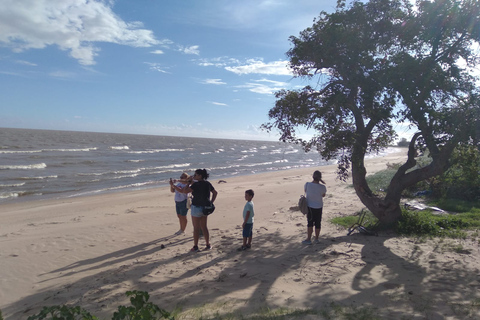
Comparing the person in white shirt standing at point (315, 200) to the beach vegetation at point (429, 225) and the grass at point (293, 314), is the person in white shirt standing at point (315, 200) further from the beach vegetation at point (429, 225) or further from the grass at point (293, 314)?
the grass at point (293, 314)

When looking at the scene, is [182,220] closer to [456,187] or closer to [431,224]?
[431,224]

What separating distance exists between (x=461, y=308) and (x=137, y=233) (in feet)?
22.6

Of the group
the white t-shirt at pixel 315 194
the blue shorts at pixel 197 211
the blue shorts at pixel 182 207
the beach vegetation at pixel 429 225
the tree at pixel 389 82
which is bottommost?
the beach vegetation at pixel 429 225

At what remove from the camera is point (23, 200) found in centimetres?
1509

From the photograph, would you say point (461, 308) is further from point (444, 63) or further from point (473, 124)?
point (444, 63)

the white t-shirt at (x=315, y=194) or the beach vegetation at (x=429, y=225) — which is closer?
the white t-shirt at (x=315, y=194)

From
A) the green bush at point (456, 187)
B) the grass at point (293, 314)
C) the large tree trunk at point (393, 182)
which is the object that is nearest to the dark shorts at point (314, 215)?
Result: the large tree trunk at point (393, 182)

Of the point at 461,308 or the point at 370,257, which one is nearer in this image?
the point at 461,308

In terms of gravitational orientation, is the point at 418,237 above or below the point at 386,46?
below

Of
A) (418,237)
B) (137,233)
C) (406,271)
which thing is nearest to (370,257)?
(406,271)

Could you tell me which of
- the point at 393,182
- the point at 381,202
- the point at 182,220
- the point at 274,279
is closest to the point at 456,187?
the point at 393,182

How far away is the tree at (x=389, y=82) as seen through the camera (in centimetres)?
626

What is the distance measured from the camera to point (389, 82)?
6.37 meters

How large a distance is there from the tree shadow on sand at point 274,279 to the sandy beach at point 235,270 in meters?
0.02
